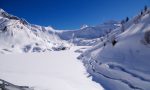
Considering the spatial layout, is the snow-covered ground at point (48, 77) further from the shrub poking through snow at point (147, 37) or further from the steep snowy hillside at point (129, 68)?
the shrub poking through snow at point (147, 37)

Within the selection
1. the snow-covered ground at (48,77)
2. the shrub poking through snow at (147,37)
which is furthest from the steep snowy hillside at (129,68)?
the snow-covered ground at (48,77)

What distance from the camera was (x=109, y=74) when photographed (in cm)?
3247

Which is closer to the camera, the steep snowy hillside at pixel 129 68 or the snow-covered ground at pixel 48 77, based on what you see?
the snow-covered ground at pixel 48 77

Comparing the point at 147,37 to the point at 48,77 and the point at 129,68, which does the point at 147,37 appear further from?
the point at 48,77

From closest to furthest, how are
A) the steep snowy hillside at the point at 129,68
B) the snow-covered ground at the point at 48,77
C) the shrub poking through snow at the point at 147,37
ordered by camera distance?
the snow-covered ground at the point at 48,77, the steep snowy hillside at the point at 129,68, the shrub poking through snow at the point at 147,37

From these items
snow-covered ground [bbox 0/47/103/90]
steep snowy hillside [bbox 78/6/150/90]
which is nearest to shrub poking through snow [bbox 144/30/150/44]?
steep snowy hillside [bbox 78/6/150/90]

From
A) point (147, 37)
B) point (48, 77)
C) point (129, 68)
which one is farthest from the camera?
point (147, 37)

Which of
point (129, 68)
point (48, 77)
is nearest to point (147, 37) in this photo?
point (129, 68)

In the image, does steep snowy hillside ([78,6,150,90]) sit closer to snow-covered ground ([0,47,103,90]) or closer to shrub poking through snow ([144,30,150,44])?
shrub poking through snow ([144,30,150,44])

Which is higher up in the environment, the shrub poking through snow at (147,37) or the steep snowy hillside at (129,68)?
the shrub poking through snow at (147,37)

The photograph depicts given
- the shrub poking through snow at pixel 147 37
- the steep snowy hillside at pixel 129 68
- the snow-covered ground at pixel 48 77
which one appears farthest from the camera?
the shrub poking through snow at pixel 147 37

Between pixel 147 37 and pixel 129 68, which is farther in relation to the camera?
pixel 147 37

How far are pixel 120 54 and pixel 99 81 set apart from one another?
373 inches

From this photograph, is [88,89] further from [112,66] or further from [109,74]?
[112,66]
